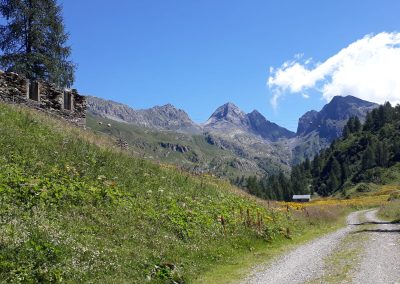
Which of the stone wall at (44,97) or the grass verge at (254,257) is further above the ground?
the stone wall at (44,97)

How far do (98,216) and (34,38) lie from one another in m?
29.7

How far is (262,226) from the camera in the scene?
2597cm

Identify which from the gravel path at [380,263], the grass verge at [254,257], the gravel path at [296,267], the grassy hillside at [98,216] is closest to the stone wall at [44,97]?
the grassy hillside at [98,216]

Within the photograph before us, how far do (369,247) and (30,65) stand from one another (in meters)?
33.8

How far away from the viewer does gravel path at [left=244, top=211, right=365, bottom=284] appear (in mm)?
15391

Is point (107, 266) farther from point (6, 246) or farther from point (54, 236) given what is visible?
point (6, 246)

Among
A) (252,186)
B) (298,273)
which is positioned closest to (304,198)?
(252,186)

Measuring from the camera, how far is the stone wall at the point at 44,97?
2900 cm

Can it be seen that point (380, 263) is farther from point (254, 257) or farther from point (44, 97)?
point (44, 97)

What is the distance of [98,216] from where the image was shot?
698 inches

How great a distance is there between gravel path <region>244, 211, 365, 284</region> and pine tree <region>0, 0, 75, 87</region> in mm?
30343

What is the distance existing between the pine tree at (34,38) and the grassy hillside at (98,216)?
44.3ft

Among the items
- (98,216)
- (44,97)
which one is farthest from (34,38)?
(98,216)

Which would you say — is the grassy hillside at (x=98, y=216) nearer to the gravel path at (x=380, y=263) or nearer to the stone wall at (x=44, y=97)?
the stone wall at (x=44, y=97)
